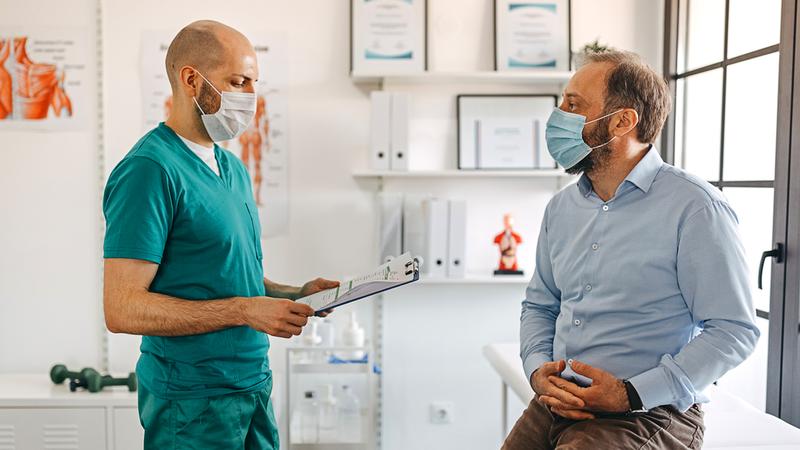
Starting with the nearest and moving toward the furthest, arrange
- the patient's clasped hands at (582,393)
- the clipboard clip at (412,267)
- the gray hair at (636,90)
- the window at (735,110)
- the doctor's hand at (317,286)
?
the clipboard clip at (412,267) → the patient's clasped hands at (582,393) → the gray hair at (636,90) → the doctor's hand at (317,286) → the window at (735,110)

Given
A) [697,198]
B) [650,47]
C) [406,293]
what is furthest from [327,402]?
[650,47]

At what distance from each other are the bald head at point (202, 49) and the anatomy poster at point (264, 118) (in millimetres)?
1136

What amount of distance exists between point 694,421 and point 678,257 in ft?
1.14

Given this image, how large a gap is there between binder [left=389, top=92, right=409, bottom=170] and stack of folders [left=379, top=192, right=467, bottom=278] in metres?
0.12

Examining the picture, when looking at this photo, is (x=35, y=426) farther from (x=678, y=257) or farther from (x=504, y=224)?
(x=678, y=257)

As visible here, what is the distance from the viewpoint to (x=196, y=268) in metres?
1.55

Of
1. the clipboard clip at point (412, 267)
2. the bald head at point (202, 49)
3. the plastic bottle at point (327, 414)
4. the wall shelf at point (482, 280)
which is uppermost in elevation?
the bald head at point (202, 49)

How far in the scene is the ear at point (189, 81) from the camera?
5.25ft

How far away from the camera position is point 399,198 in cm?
270

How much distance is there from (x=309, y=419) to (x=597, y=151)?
1.61 meters

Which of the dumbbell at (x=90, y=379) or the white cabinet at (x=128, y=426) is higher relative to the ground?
the dumbbell at (x=90, y=379)

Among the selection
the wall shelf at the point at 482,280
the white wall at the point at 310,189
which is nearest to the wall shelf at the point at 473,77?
the white wall at the point at 310,189

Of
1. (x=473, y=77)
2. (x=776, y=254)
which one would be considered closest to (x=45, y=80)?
(x=473, y=77)

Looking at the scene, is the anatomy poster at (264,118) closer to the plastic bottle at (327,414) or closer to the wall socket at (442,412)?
the plastic bottle at (327,414)
